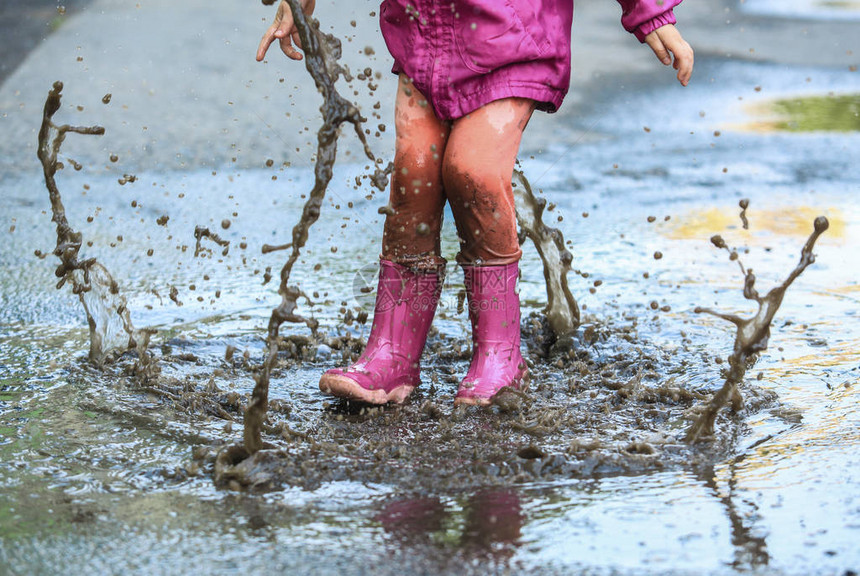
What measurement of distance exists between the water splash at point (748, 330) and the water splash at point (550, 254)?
972mm

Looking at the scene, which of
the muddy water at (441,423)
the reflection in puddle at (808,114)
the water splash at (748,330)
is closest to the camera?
the muddy water at (441,423)

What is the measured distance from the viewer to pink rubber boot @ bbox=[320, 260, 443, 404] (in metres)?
3.04

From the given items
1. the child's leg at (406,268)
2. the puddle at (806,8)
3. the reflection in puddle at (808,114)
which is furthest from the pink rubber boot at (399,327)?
the puddle at (806,8)

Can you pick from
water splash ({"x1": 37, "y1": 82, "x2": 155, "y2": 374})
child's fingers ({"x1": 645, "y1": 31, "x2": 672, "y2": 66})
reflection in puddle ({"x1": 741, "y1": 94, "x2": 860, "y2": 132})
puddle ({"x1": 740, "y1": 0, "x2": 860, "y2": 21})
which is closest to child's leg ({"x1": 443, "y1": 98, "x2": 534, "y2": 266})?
child's fingers ({"x1": 645, "y1": 31, "x2": 672, "y2": 66})

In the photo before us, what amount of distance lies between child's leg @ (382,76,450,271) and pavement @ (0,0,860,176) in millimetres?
2149

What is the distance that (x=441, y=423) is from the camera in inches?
109

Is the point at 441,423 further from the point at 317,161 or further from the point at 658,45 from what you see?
the point at 658,45

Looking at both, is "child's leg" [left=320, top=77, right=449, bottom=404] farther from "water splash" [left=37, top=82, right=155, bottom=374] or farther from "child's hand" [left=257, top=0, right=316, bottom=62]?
"water splash" [left=37, top=82, right=155, bottom=374]

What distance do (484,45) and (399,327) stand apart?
797 mm

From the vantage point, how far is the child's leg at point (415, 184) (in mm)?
2994

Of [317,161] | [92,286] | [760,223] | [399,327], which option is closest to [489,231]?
[399,327]

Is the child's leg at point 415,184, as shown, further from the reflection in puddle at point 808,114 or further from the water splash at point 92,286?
the reflection in puddle at point 808,114

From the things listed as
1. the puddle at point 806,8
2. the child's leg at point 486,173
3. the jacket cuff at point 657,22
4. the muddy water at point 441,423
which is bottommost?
the muddy water at point 441,423

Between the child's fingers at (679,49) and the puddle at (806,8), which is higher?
the puddle at (806,8)
